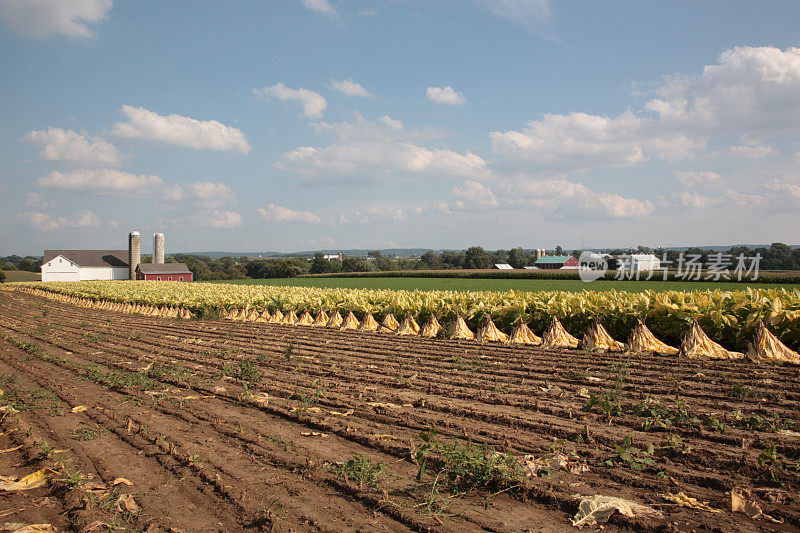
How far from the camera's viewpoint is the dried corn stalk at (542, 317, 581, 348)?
10398mm

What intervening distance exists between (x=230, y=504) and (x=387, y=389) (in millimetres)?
3634

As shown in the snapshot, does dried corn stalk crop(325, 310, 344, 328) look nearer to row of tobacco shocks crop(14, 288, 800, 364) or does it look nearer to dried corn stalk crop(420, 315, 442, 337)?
row of tobacco shocks crop(14, 288, 800, 364)

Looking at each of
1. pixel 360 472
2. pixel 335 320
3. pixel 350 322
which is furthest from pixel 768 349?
pixel 335 320

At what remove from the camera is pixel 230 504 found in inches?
146

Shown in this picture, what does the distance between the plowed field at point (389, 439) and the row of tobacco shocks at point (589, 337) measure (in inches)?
→ 20.7

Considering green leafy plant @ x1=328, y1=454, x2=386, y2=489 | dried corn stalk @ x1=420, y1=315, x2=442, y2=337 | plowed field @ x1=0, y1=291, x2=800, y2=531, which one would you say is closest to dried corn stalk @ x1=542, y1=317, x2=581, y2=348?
plowed field @ x1=0, y1=291, x2=800, y2=531

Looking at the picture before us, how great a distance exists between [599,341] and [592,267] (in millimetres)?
46755

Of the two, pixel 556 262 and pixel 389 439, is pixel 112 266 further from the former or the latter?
pixel 389 439

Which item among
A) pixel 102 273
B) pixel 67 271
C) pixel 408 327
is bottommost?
pixel 408 327

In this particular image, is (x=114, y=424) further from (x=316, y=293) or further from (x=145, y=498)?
(x=316, y=293)

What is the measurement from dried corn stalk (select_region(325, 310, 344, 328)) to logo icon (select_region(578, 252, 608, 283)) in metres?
34.7

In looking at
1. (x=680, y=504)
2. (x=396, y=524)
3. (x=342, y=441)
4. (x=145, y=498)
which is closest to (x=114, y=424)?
(x=145, y=498)

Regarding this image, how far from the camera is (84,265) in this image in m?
76.9

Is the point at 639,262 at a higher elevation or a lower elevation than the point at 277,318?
higher
